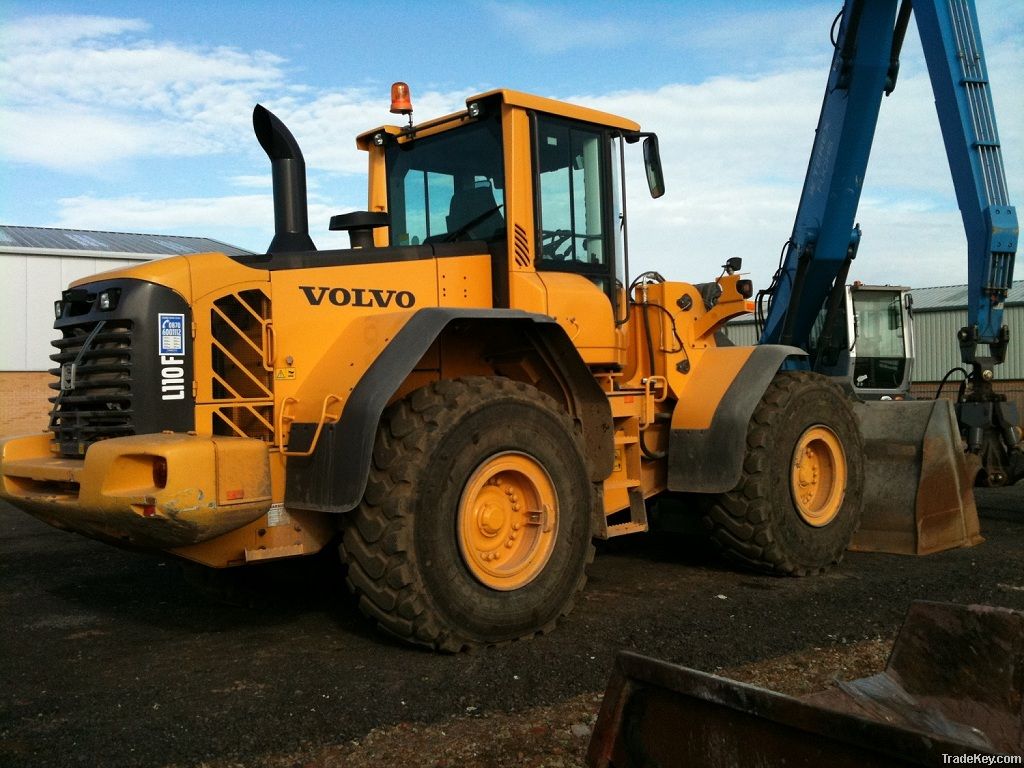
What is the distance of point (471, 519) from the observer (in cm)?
496

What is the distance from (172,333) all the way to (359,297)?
103 centimetres

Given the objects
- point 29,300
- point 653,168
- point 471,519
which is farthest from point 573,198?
point 29,300

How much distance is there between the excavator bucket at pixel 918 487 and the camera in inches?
298

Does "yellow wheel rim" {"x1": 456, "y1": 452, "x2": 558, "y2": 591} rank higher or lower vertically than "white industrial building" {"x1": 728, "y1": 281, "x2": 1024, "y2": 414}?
lower

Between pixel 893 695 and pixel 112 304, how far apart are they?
3.90 m

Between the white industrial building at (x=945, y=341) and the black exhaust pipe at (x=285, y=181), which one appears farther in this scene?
the white industrial building at (x=945, y=341)

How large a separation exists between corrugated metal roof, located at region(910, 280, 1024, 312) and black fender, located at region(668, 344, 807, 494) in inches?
977

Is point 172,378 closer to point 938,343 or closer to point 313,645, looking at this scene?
point 313,645

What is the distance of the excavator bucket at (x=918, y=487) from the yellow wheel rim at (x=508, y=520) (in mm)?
3529

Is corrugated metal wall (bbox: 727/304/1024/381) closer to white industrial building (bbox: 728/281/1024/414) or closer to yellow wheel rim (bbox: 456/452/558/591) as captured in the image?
white industrial building (bbox: 728/281/1024/414)

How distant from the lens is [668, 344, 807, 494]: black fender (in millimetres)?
6344

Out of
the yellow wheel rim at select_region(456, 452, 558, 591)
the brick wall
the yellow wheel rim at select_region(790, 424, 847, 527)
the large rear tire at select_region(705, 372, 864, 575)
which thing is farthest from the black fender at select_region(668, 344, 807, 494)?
the brick wall

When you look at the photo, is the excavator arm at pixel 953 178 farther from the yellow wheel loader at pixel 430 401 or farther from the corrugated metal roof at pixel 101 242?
the corrugated metal roof at pixel 101 242

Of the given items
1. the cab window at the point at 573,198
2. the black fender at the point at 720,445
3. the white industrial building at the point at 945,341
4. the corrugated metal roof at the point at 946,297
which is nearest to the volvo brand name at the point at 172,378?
the cab window at the point at 573,198
